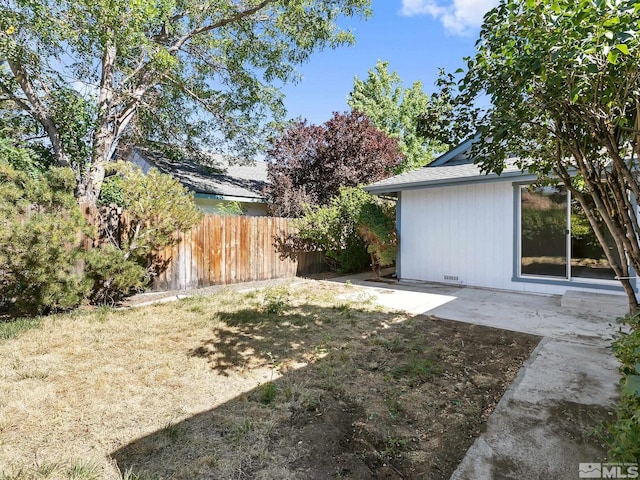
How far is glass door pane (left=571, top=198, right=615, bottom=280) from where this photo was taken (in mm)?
6746

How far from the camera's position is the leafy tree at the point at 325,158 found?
12.0 meters

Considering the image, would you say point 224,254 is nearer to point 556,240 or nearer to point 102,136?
point 102,136

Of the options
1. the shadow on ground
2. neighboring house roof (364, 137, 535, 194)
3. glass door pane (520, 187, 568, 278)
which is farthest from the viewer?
neighboring house roof (364, 137, 535, 194)

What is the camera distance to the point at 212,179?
13.7 m

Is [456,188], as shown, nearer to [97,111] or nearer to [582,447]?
[582,447]

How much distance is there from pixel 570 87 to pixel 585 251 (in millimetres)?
6596

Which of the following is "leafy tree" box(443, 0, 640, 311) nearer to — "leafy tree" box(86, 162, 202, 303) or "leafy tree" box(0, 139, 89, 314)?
"leafy tree" box(86, 162, 202, 303)

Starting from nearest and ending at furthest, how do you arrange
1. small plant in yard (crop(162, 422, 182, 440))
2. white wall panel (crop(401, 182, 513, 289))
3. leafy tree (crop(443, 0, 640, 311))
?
leafy tree (crop(443, 0, 640, 311)), small plant in yard (crop(162, 422, 182, 440)), white wall panel (crop(401, 182, 513, 289))

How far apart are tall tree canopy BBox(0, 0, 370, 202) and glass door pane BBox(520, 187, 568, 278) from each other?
7.05 m

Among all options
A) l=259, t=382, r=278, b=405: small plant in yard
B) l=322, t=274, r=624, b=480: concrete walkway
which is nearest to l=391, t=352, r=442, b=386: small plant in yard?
l=322, t=274, r=624, b=480: concrete walkway

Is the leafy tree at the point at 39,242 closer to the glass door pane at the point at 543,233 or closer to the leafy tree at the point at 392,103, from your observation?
the glass door pane at the point at 543,233

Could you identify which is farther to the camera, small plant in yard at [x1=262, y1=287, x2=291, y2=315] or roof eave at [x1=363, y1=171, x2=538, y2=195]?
roof eave at [x1=363, y1=171, x2=538, y2=195]

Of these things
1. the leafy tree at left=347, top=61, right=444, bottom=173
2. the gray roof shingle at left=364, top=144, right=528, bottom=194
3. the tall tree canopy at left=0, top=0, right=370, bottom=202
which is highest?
the leafy tree at left=347, top=61, right=444, bottom=173

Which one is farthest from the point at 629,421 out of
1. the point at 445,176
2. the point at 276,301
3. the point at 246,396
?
the point at 445,176
